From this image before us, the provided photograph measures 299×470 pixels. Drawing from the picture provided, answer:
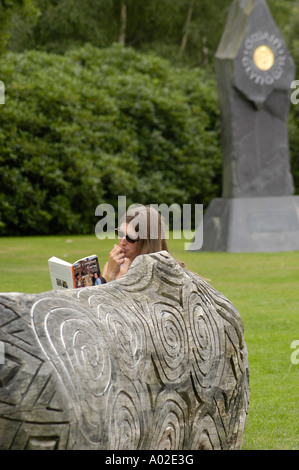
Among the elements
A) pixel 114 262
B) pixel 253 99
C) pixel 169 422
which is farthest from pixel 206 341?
pixel 253 99

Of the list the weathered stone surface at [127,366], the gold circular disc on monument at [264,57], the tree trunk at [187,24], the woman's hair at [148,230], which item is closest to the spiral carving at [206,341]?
the weathered stone surface at [127,366]

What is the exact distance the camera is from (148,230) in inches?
151

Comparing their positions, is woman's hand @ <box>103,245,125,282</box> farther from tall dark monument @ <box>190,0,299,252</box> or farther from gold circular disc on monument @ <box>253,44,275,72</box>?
gold circular disc on monument @ <box>253,44,275,72</box>

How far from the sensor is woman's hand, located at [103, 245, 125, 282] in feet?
13.3

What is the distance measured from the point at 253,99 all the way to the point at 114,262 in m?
10.3

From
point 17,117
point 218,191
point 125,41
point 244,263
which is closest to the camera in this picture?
point 244,263

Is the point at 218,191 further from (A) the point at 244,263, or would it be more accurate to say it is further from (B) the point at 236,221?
Answer: (A) the point at 244,263

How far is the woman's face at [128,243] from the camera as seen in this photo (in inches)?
151

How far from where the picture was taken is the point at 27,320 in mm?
2664

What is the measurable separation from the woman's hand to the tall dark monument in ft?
31.7

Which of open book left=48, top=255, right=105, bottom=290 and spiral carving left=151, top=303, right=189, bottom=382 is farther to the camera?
open book left=48, top=255, right=105, bottom=290

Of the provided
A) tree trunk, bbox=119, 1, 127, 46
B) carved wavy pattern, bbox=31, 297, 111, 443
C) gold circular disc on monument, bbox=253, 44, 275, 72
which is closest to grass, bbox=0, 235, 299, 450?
carved wavy pattern, bbox=31, 297, 111, 443
